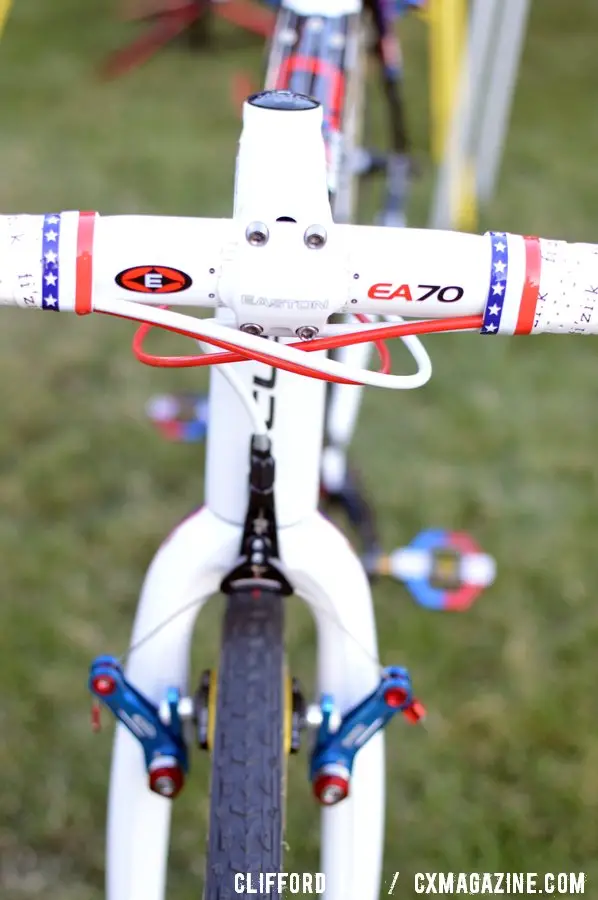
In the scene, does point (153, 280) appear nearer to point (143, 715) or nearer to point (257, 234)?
point (257, 234)

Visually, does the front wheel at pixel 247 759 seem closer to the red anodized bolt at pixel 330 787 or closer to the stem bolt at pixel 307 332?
the red anodized bolt at pixel 330 787

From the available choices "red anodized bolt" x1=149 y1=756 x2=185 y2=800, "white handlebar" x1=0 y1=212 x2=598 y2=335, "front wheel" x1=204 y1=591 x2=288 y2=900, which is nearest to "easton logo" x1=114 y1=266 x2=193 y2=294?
"white handlebar" x1=0 y1=212 x2=598 y2=335

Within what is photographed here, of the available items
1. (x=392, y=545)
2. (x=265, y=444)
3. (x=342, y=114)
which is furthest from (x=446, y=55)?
(x=265, y=444)

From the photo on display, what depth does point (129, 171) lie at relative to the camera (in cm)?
311

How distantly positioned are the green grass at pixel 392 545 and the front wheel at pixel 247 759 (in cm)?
55

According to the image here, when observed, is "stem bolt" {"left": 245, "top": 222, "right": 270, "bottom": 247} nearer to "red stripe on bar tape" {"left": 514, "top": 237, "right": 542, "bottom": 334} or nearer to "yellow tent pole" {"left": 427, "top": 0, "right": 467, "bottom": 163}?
"red stripe on bar tape" {"left": 514, "top": 237, "right": 542, "bottom": 334}

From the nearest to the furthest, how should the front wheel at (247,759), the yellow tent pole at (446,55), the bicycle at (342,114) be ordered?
the front wheel at (247,759)
the bicycle at (342,114)
the yellow tent pole at (446,55)

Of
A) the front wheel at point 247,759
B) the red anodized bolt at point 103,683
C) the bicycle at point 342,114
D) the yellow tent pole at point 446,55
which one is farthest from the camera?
the yellow tent pole at point 446,55

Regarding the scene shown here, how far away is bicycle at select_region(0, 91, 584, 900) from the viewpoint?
67 centimetres

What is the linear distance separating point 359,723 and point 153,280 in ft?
1.62

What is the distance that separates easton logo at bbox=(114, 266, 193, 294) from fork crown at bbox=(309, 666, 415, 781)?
0.45 meters

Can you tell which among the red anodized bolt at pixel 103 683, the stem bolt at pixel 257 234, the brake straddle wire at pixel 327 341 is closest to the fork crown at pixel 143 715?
the red anodized bolt at pixel 103 683

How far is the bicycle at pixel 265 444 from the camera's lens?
0.67 meters

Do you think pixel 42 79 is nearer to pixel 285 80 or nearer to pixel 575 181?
pixel 575 181
